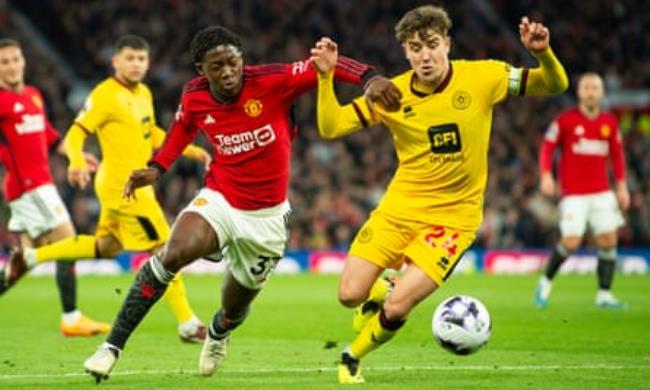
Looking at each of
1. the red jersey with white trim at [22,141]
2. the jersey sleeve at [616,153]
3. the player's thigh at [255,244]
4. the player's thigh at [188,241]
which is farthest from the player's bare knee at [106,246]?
the jersey sleeve at [616,153]

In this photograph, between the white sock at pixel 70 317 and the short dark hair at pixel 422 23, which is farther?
the white sock at pixel 70 317

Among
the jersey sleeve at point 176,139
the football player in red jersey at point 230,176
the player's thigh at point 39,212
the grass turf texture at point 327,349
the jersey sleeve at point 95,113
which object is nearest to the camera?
the football player in red jersey at point 230,176

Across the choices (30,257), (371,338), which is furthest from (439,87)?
(30,257)

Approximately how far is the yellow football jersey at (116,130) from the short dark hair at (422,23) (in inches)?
159

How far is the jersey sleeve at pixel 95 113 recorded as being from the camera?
1209 cm

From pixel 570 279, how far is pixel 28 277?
388 inches

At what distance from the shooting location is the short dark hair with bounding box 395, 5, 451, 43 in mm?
8883

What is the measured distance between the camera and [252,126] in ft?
29.7

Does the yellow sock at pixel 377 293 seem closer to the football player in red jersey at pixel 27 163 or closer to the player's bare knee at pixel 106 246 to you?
the player's bare knee at pixel 106 246

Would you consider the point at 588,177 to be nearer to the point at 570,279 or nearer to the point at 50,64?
the point at 570,279

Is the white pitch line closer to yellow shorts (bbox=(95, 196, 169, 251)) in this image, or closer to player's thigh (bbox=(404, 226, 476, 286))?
player's thigh (bbox=(404, 226, 476, 286))

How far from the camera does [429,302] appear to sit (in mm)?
17000

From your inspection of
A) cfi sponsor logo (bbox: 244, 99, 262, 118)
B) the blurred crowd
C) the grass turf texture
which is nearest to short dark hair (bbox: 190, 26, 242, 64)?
cfi sponsor logo (bbox: 244, 99, 262, 118)

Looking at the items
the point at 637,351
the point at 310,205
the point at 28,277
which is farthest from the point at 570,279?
the point at 637,351
